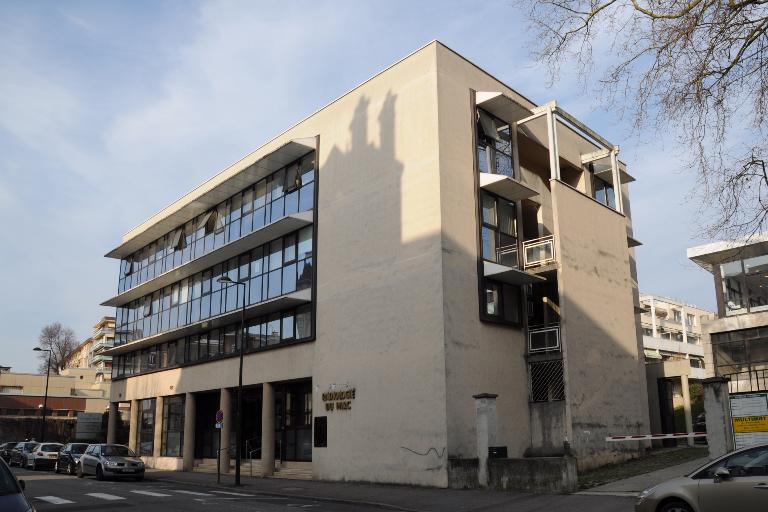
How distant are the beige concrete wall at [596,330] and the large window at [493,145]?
2381 mm

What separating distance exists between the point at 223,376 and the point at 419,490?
14.6 metres

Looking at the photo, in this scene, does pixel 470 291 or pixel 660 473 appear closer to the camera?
pixel 660 473

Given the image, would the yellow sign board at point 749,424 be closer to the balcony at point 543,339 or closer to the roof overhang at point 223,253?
the balcony at point 543,339

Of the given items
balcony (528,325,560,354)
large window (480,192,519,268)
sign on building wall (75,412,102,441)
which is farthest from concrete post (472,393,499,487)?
sign on building wall (75,412,102,441)

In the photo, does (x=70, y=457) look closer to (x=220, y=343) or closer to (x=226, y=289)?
(x=220, y=343)

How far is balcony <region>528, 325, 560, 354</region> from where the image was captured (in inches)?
898

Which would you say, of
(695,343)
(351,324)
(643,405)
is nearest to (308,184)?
(351,324)

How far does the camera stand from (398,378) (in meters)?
21.3

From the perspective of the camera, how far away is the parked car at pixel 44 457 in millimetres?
35250

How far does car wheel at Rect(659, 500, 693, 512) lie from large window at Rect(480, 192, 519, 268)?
1330 centimetres

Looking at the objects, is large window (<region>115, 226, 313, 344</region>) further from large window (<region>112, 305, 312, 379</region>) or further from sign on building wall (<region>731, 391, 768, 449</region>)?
sign on building wall (<region>731, 391, 768, 449</region>)

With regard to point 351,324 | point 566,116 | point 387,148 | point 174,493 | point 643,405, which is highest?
point 566,116

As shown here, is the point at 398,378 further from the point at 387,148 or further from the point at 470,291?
the point at 387,148

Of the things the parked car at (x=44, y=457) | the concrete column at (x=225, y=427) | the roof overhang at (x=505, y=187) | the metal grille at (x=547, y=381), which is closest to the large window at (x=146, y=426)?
the parked car at (x=44, y=457)
